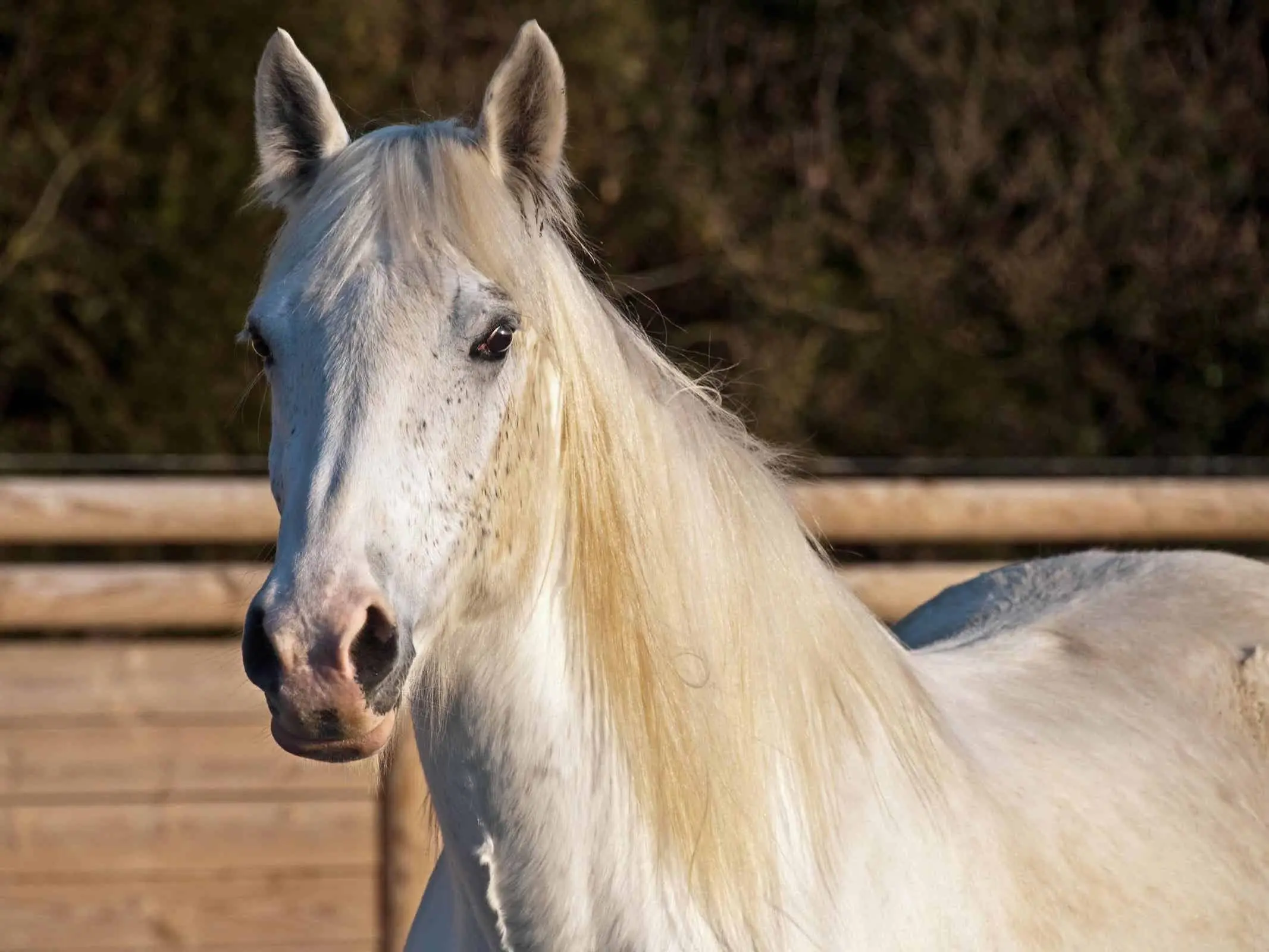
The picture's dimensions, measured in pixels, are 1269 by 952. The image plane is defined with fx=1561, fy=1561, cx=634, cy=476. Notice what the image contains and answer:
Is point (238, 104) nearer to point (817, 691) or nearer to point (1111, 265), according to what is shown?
point (1111, 265)

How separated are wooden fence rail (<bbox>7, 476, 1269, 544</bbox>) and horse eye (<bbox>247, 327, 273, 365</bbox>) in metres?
2.37

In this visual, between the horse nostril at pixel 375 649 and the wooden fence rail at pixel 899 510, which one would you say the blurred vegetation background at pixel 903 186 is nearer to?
the wooden fence rail at pixel 899 510

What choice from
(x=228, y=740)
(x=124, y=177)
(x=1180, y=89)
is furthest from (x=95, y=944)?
(x=1180, y=89)

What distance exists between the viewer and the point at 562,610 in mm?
1809

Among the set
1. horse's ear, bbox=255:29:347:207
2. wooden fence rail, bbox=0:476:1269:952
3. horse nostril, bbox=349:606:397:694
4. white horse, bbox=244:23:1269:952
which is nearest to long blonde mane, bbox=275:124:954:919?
white horse, bbox=244:23:1269:952

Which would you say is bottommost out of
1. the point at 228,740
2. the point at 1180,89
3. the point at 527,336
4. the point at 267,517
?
the point at 228,740

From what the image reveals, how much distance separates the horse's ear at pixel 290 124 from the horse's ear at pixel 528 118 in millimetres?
222

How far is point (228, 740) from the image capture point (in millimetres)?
4215

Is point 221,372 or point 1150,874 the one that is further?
point 221,372

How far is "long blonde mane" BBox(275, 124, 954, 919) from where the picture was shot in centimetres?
175

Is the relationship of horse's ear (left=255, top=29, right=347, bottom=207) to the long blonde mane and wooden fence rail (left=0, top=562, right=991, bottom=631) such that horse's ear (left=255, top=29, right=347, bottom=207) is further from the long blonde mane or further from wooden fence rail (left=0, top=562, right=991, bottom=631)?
wooden fence rail (left=0, top=562, right=991, bottom=631)

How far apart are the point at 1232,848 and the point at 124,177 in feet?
18.2

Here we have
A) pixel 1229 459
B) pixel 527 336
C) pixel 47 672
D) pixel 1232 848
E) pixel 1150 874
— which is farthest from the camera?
pixel 1229 459

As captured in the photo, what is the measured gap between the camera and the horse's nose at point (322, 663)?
4.90 feet
